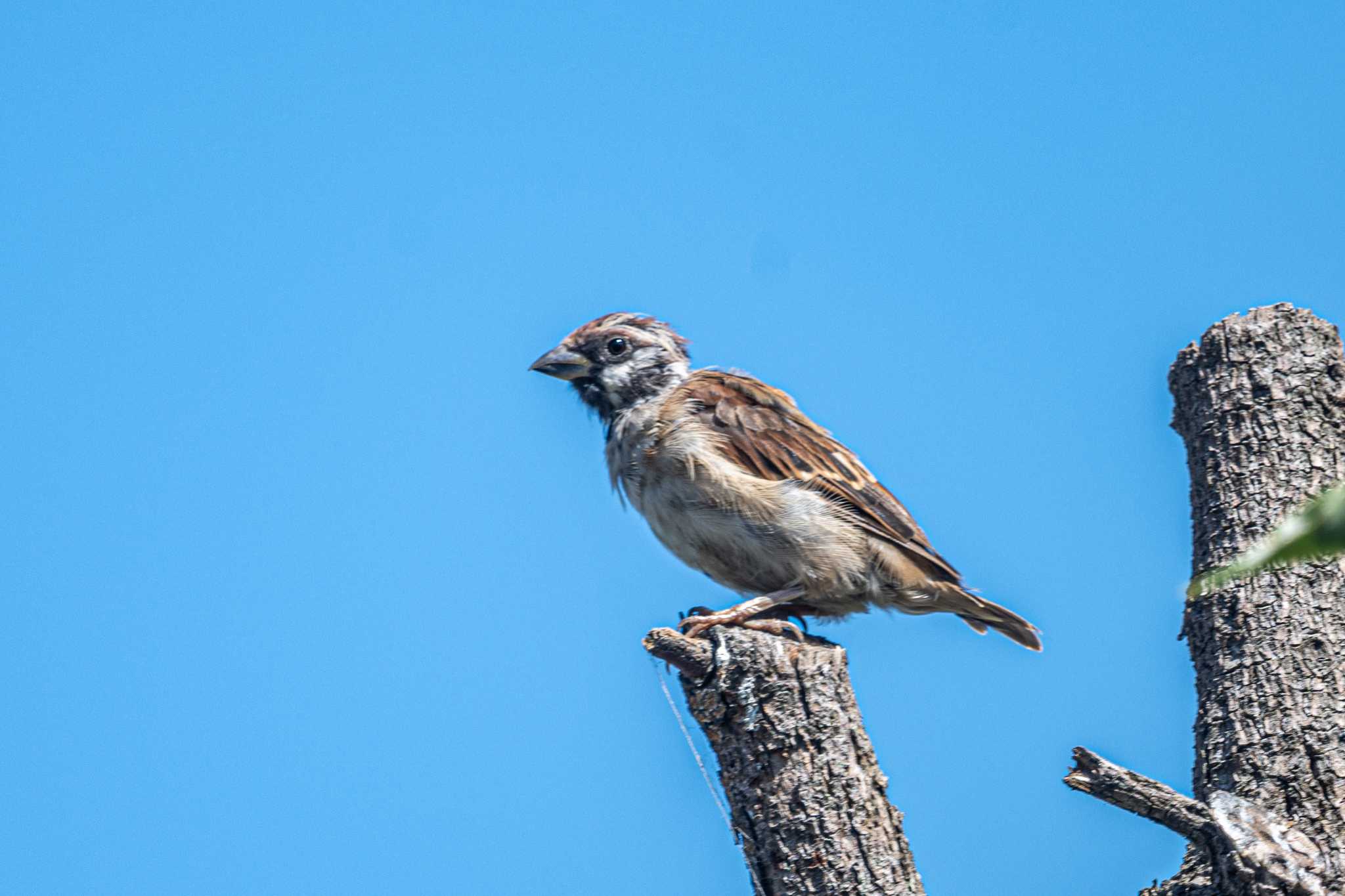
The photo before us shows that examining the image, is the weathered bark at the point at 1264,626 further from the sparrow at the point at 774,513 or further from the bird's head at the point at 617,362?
the bird's head at the point at 617,362

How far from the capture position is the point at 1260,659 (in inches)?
189

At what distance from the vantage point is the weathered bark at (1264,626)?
164 inches

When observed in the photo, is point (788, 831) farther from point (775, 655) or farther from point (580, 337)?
point (580, 337)

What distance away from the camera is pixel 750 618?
6035mm

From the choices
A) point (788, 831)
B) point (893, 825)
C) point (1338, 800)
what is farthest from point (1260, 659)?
point (788, 831)

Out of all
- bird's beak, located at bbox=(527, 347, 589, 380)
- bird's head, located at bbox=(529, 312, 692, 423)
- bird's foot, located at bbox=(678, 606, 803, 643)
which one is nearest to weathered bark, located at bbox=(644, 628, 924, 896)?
bird's foot, located at bbox=(678, 606, 803, 643)

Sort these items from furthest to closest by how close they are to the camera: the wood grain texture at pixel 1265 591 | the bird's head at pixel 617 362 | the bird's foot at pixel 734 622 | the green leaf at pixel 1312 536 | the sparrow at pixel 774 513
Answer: the bird's head at pixel 617 362
the sparrow at pixel 774 513
the bird's foot at pixel 734 622
the wood grain texture at pixel 1265 591
the green leaf at pixel 1312 536

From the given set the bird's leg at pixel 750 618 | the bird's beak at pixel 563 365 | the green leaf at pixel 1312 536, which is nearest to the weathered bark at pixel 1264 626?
the bird's leg at pixel 750 618

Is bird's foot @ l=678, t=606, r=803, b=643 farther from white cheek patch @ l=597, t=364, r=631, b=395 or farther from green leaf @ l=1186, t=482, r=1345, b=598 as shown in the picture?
green leaf @ l=1186, t=482, r=1345, b=598

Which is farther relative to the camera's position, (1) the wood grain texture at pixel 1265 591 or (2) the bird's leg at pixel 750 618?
(2) the bird's leg at pixel 750 618

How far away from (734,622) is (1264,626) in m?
2.10

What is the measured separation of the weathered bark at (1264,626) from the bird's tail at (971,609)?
1.07 metres

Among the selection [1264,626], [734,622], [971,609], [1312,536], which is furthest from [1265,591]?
[1312,536]

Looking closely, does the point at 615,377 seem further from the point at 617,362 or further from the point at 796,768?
the point at 796,768
